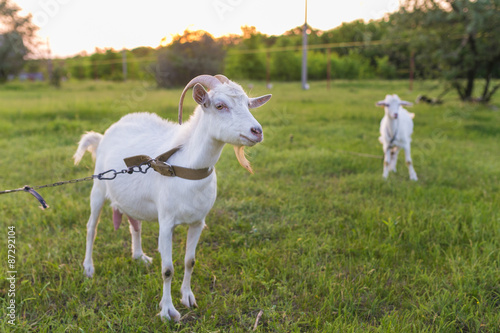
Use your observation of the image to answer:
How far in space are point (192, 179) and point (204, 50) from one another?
16707 millimetres

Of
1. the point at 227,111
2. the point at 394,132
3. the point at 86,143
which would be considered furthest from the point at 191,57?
the point at 227,111

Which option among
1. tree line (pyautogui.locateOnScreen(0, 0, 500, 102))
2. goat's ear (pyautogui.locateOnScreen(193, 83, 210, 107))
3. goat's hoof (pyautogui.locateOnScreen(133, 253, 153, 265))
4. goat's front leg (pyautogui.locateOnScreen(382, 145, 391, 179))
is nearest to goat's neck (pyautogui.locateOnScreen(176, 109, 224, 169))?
goat's ear (pyautogui.locateOnScreen(193, 83, 210, 107))

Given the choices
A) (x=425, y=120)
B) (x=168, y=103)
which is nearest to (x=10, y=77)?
(x=168, y=103)

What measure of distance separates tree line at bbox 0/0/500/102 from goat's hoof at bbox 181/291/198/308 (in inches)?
436

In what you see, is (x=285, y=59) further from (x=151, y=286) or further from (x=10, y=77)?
(x=151, y=286)

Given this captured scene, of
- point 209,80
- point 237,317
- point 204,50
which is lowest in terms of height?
point 237,317

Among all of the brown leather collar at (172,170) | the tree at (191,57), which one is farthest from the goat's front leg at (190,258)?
the tree at (191,57)

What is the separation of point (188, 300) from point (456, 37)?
12884mm

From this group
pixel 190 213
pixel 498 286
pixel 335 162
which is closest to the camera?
pixel 190 213

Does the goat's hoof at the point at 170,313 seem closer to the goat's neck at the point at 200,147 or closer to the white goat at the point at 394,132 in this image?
the goat's neck at the point at 200,147

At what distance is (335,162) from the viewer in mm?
6641

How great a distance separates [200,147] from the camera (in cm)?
263

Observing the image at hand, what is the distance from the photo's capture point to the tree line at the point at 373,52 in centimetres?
1198

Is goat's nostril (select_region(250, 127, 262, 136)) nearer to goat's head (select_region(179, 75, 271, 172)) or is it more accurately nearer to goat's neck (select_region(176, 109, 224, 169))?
goat's head (select_region(179, 75, 271, 172))
